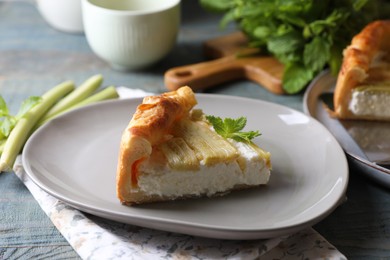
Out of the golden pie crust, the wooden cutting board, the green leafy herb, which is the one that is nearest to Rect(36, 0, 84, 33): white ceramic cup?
the wooden cutting board

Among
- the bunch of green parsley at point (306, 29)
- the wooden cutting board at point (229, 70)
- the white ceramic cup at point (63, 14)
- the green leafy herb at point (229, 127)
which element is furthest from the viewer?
the white ceramic cup at point (63, 14)

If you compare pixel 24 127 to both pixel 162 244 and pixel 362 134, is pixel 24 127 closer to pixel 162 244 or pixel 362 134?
pixel 162 244

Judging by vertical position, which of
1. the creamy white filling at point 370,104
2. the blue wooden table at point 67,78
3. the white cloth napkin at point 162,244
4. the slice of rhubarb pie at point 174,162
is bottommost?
the blue wooden table at point 67,78

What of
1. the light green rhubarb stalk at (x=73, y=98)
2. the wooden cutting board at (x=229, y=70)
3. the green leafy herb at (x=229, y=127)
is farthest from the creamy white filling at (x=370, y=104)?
the light green rhubarb stalk at (x=73, y=98)

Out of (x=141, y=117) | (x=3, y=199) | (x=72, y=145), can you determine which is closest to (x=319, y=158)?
(x=141, y=117)

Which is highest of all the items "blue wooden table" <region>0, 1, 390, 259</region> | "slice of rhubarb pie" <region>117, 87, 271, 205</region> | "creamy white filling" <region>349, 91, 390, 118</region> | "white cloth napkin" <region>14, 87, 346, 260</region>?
"slice of rhubarb pie" <region>117, 87, 271, 205</region>

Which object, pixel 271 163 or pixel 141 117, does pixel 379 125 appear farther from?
pixel 141 117

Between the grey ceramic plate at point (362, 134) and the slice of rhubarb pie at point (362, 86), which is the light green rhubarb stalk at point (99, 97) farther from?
the slice of rhubarb pie at point (362, 86)

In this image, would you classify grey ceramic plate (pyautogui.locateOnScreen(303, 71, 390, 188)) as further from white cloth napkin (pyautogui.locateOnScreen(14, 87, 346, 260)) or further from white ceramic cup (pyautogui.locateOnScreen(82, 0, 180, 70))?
white ceramic cup (pyautogui.locateOnScreen(82, 0, 180, 70))
